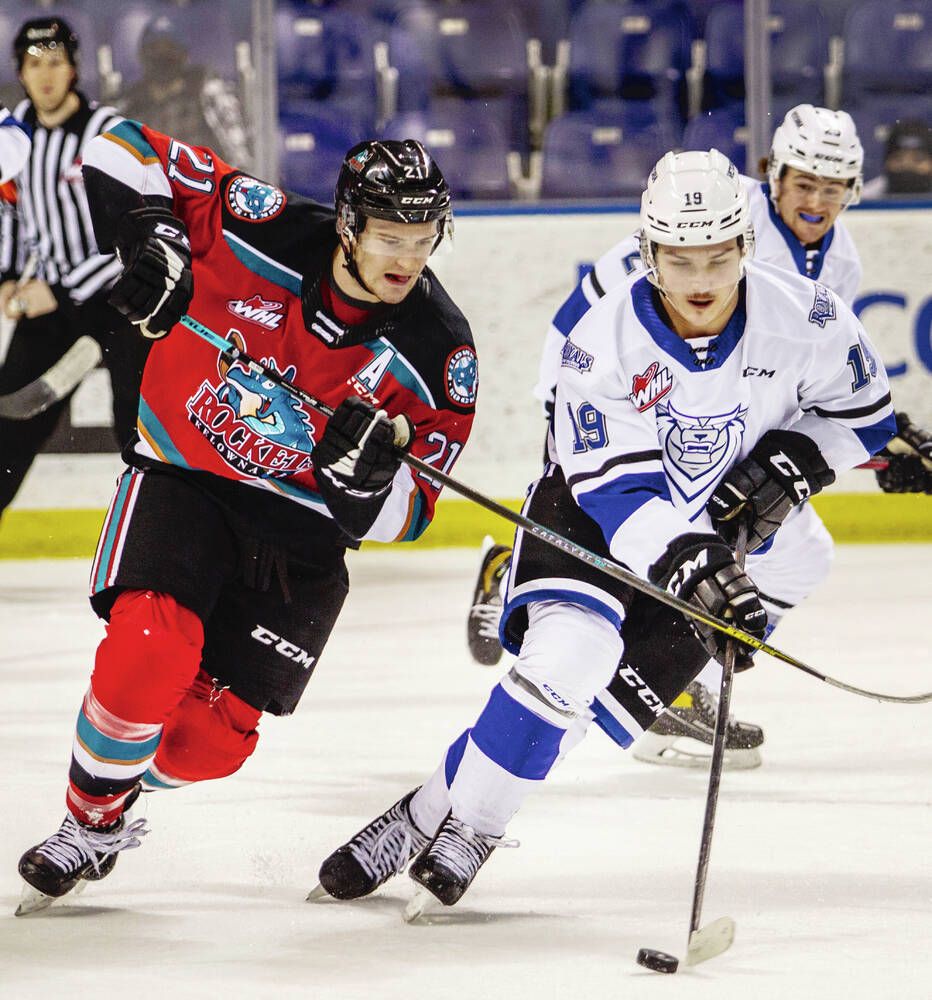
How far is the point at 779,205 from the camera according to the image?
373cm

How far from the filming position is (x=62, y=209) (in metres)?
5.18

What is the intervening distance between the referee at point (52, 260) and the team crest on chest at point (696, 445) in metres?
2.47

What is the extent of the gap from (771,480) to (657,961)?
760 mm

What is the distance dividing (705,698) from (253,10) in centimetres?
333

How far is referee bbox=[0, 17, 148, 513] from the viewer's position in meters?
5.00

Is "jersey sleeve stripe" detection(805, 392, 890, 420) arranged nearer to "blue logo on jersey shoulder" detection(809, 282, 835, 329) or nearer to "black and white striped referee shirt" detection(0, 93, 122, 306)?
"blue logo on jersey shoulder" detection(809, 282, 835, 329)

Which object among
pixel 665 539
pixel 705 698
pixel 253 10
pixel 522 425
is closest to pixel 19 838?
pixel 665 539

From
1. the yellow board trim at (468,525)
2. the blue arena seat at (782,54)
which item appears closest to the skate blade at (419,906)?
the yellow board trim at (468,525)

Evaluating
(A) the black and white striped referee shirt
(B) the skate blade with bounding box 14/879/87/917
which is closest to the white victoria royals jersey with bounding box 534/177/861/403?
(B) the skate blade with bounding box 14/879/87/917

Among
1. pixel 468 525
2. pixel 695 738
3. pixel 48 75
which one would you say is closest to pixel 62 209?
pixel 48 75

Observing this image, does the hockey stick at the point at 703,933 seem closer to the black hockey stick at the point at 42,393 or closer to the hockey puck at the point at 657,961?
the hockey puck at the point at 657,961

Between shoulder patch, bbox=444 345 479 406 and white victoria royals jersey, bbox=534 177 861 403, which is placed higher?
shoulder patch, bbox=444 345 479 406

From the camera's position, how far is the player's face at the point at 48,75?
501 cm

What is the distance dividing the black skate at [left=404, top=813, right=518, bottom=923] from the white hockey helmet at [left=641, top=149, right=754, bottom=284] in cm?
78
